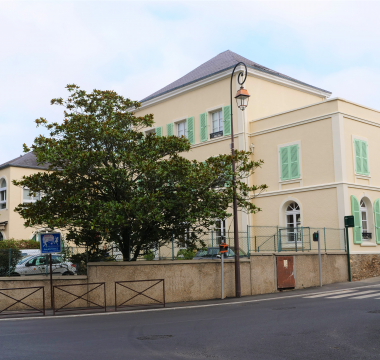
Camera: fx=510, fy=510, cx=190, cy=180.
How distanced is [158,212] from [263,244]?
7.13 metres

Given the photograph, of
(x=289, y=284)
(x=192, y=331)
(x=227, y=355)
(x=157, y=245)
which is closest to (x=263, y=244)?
(x=289, y=284)

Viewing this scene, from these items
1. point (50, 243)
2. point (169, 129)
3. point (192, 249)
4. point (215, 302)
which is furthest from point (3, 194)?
point (215, 302)

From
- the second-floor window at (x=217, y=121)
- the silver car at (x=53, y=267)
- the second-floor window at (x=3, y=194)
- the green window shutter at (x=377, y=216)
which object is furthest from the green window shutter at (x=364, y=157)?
the second-floor window at (x=3, y=194)

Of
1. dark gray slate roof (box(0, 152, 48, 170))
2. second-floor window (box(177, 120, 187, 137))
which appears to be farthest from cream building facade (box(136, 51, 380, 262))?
dark gray slate roof (box(0, 152, 48, 170))

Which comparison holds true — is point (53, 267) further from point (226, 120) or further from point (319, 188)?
point (226, 120)

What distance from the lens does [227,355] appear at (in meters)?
7.65

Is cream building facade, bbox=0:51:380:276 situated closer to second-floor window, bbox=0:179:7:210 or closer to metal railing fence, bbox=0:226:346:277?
metal railing fence, bbox=0:226:346:277

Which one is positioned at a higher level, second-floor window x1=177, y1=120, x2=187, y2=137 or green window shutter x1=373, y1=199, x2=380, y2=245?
second-floor window x1=177, y1=120, x2=187, y2=137

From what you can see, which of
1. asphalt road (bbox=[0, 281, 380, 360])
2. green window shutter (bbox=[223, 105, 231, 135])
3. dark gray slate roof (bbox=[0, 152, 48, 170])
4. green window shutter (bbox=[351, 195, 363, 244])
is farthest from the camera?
dark gray slate roof (bbox=[0, 152, 48, 170])

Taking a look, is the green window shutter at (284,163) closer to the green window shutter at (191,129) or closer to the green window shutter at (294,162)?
the green window shutter at (294,162)

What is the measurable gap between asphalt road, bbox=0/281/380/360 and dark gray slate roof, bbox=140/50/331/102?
18.1 m

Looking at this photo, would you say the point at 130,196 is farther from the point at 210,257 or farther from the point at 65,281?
the point at 210,257

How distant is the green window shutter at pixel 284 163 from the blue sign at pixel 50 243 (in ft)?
47.2

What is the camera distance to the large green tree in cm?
1558
